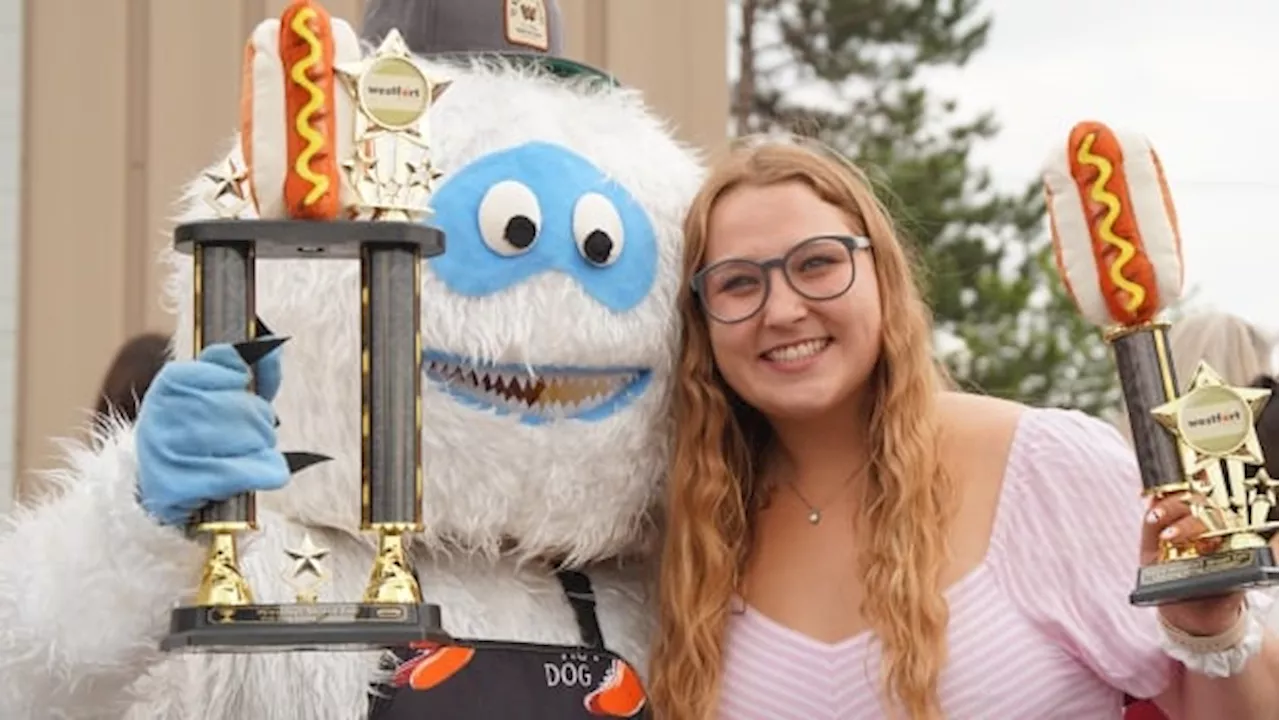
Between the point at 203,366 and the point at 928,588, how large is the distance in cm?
92

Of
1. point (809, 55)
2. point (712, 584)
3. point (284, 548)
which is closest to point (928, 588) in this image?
point (712, 584)

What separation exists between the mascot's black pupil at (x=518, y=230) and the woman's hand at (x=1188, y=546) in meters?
0.80

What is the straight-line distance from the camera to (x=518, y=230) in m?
2.72

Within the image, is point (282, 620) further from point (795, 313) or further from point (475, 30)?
point (475, 30)

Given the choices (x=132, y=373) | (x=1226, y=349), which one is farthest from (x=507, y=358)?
(x=1226, y=349)

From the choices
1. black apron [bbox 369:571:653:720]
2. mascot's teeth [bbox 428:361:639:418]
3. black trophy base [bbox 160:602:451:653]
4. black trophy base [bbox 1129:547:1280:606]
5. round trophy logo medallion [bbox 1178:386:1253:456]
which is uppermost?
mascot's teeth [bbox 428:361:639:418]

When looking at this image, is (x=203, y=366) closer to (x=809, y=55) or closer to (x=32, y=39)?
(x=32, y=39)

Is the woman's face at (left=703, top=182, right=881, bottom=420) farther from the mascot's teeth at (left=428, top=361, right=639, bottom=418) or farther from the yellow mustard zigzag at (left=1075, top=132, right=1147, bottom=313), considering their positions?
the yellow mustard zigzag at (left=1075, top=132, right=1147, bottom=313)

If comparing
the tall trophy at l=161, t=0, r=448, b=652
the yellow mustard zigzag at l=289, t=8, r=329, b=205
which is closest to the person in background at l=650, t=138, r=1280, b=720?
the tall trophy at l=161, t=0, r=448, b=652

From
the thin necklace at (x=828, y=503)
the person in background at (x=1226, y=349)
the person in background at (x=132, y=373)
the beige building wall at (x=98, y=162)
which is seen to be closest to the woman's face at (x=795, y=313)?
the thin necklace at (x=828, y=503)

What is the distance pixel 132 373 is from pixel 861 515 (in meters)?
1.33

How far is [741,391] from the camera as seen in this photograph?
2828mm

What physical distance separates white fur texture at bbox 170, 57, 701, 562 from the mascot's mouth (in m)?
0.01

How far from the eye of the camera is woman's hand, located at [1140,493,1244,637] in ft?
7.95
